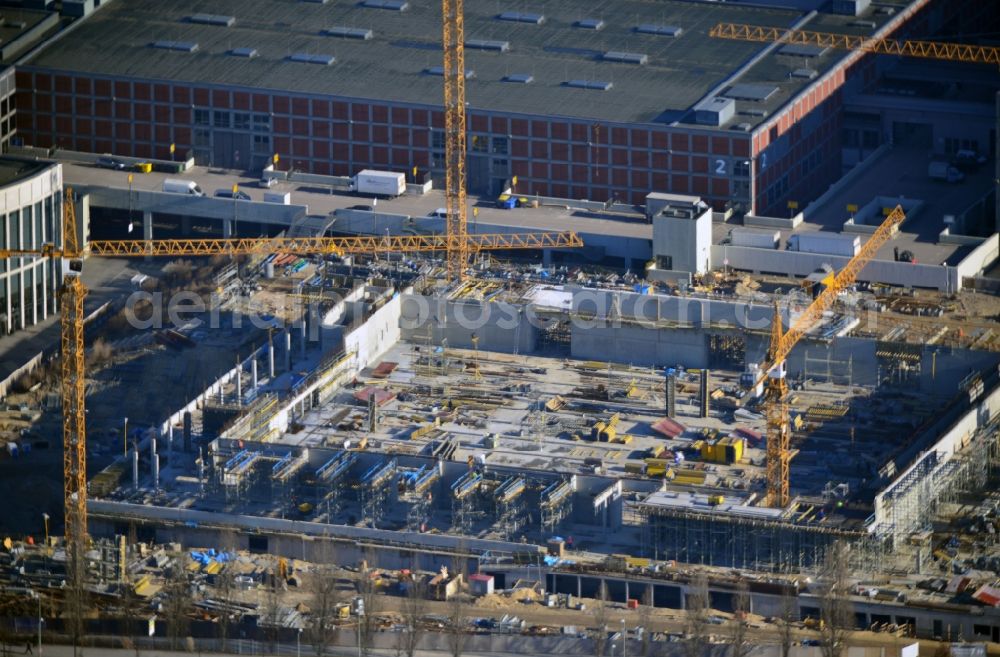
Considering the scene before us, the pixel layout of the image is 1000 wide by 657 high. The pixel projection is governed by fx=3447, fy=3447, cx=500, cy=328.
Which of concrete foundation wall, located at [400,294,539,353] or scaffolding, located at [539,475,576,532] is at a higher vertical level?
scaffolding, located at [539,475,576,532]

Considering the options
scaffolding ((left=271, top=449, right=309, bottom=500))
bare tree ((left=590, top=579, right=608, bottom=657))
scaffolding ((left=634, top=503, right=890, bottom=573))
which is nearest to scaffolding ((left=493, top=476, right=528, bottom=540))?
scaffolding ((left=634, top=503, right=890, bottom=573))

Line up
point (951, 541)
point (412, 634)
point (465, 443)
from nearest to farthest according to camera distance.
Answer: point (412, 634) < point (951, 541) < point (465, 443)

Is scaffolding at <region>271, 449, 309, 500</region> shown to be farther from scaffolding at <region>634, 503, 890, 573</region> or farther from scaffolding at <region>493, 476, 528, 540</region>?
scaffolding at <region>634, 503, 890, 573</region>

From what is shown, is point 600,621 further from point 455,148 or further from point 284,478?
point 455,148

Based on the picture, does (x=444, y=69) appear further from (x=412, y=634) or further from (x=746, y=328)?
(x=412, y=634)

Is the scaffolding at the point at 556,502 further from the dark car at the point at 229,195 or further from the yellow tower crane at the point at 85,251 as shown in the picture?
the dark car at the point at 229,195

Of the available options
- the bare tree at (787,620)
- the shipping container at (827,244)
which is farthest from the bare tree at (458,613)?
the shipping container at (827,244)

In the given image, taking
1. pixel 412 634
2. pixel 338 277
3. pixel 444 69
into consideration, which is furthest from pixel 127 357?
pixel 412 634
